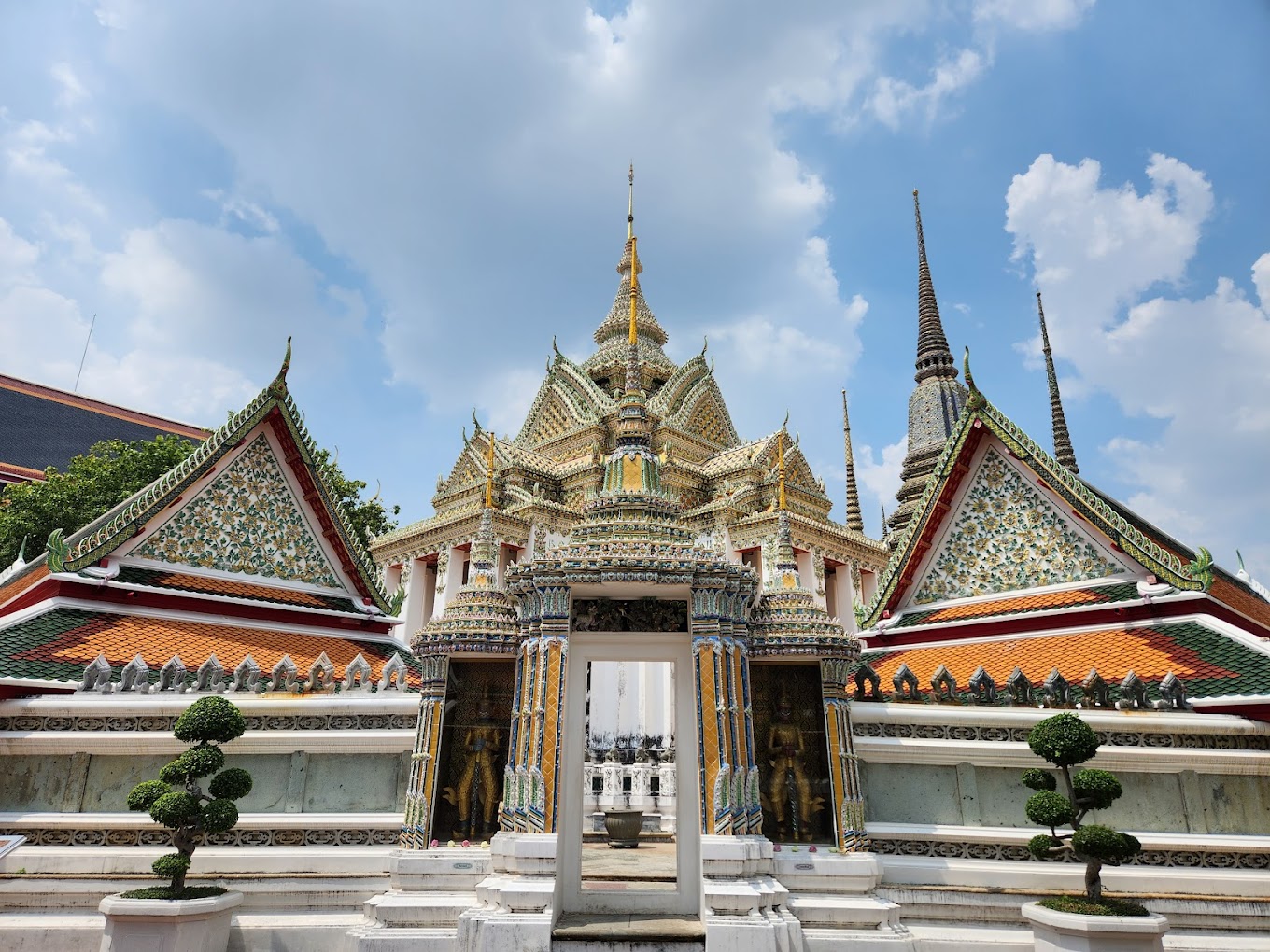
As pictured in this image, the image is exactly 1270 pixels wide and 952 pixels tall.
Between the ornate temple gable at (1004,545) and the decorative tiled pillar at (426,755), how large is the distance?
7.00 metres

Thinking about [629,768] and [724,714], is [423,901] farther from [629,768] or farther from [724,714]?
[629,768]

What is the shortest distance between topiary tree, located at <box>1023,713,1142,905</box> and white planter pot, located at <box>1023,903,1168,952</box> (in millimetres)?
319

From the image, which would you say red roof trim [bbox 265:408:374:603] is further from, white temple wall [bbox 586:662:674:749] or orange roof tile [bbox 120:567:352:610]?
white temple wall [bbox 586:662:674:749]

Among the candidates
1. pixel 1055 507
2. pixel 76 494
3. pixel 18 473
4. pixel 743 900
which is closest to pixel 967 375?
pixel 1055 507

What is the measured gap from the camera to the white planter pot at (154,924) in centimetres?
600

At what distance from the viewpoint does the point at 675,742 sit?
7984mm

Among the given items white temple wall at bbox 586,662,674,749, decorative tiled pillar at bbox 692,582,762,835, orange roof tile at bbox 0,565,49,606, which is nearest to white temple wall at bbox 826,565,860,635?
white temple wall at bbox 586,662,674,749

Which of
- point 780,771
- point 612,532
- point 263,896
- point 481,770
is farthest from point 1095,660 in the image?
point 263,896

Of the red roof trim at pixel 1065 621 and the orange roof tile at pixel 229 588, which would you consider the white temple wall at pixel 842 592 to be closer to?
the red roof trim at pixel 1065 621

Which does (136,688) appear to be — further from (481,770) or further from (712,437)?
(712,437)

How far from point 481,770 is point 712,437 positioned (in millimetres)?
17753

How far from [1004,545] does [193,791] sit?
9.72 m

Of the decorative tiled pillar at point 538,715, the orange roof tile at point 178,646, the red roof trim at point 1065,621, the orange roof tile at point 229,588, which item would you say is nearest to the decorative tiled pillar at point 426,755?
the orange roof tile at point 178,646

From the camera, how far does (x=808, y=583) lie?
19922 millimetres
